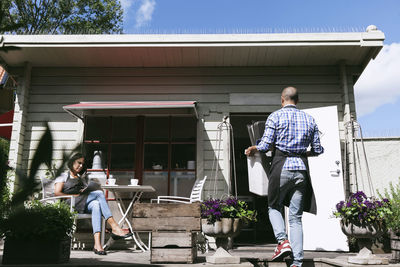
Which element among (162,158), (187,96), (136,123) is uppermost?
(187,96)

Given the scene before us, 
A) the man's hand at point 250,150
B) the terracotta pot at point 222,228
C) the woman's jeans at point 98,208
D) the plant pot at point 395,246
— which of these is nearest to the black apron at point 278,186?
the man's hand at point 250,150

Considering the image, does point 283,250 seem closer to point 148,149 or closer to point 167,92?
point 148,149

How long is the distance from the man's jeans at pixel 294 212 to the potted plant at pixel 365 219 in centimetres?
69

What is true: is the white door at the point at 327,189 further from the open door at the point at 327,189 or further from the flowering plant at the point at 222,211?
the flowering plant at the point at 222,211

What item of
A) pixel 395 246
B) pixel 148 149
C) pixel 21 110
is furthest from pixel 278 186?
pixel 21 110

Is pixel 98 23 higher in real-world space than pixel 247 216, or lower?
higher

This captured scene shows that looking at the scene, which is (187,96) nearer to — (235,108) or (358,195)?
(235,108)

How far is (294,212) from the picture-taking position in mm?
2695

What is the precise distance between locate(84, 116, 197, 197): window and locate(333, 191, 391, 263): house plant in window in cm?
250

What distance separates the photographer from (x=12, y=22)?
659mm

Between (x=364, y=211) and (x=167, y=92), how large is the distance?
3230mm

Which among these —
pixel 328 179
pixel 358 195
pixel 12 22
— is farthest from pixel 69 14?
pixel 12 22

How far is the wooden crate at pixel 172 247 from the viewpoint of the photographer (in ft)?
10.1

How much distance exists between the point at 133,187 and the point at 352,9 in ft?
15.2
